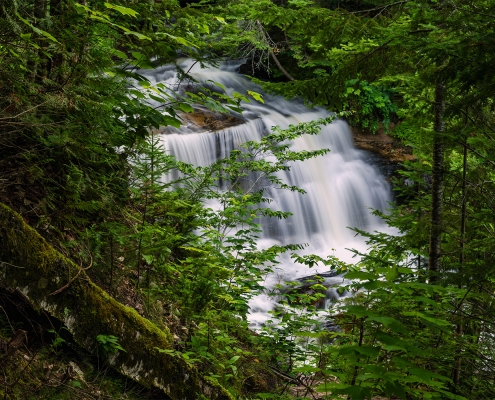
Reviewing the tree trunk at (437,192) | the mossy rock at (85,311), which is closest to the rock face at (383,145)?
the tree trunk at (437,192)

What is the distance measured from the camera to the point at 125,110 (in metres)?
3.30

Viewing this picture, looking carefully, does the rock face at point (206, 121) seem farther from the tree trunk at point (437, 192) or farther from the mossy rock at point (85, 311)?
the mossy rock at point (85, 311)

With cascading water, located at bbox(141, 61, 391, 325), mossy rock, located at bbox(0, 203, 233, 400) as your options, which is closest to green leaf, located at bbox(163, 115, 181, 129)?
mossy rock, located at bbox(0, 203, 233, 400)

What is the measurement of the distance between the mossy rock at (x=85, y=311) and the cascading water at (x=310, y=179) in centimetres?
634

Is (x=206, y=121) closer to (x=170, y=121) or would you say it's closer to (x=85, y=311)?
(x=170, y=121)

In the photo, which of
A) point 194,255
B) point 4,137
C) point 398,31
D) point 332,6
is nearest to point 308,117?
point 332,6

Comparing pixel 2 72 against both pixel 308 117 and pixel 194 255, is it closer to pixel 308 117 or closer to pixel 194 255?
pixel 194 255

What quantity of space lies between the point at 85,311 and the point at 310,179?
37.0 ft

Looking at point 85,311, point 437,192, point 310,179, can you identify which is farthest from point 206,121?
point 85,311

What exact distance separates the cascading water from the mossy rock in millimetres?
6335

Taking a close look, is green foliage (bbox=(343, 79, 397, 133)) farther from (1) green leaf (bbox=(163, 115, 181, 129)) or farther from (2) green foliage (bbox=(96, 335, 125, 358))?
(2) green foliage (bbox=(96, 335, 125, 358))

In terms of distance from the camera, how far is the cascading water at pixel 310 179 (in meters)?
12.1

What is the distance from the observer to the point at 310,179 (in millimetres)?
13797

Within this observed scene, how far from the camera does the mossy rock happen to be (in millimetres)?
2703
